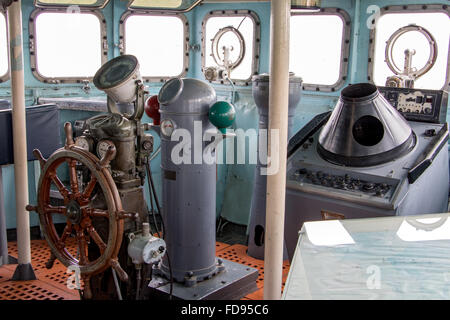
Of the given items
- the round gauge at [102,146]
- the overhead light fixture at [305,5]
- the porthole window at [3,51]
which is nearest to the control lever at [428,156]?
the overhead light fixture at [305,5]

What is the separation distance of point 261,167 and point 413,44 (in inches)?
56.6

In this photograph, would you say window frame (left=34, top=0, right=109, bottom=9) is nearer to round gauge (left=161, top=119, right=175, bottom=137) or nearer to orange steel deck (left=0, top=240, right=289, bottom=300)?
round gauge (left=161, top=119, right=175, bottom=137)

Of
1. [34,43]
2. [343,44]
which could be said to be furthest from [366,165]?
[34,43]

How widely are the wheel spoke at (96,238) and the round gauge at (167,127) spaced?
739 millimetres

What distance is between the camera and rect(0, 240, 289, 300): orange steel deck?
2936 millimetres

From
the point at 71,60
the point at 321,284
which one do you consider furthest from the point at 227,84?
the point at 321,284

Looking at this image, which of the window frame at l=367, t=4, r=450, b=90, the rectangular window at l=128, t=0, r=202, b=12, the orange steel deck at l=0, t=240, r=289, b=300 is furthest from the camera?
the rectangular window at l=128, t=0, r=202, b=12

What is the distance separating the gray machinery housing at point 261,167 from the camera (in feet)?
10.8

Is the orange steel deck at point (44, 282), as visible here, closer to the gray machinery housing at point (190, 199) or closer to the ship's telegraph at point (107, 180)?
the gray machinery housing at point (190, 199)

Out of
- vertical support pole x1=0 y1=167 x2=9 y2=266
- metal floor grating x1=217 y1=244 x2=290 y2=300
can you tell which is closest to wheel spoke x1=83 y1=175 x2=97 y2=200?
vertical support pole x1=0 y1=167 x2=9 y2=266

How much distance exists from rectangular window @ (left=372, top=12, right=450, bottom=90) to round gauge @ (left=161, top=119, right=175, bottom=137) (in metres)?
1.80

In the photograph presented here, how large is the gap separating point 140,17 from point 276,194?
10.4 feet

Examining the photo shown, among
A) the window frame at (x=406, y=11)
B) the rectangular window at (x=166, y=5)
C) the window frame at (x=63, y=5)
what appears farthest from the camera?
the rectangular window at (x=166, y=5)

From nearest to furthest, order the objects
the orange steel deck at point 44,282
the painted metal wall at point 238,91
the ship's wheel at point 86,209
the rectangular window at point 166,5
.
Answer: the ship's wheel at point 86,209 < the orange steel deck at point 44,282 < the painted metal wall at point 238,91 < the rectangular window at point 166,5
